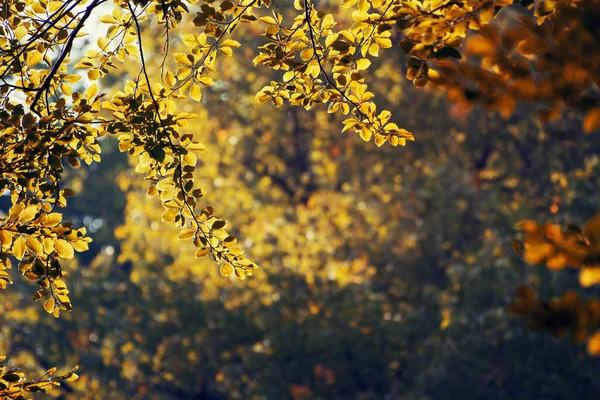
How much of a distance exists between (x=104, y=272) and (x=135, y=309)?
3520 millimetres

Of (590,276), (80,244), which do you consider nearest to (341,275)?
(80,244)

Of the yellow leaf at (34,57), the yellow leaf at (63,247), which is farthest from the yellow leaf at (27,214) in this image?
the yellow leaf at (34,57)

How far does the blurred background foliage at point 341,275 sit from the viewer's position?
39.5ft

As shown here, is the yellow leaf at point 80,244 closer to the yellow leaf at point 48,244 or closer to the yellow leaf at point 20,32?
the yellow leaf at point 48,244

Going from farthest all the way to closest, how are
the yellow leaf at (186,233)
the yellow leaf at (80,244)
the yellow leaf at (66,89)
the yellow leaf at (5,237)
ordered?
1. the yellow leaf at (66,89)
2. the yellow leaf at (186,233)
3. the yellow leaf at (80,244)
4. the yellow leaf at (5,237)

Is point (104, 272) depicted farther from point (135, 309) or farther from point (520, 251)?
point (520, 251)

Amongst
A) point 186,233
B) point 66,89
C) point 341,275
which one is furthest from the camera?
point 341,275

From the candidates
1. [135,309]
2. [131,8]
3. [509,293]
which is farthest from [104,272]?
[131,8]

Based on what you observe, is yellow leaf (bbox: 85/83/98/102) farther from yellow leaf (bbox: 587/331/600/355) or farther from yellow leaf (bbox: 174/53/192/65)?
yellow leaf (bbox: 587/331/600/355)

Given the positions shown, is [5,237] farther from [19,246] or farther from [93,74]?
[93,74]

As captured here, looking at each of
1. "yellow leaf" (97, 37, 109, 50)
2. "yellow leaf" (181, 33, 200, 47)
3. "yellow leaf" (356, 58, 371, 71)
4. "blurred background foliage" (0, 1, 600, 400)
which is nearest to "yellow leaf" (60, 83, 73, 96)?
"yellow leaf" (97, 37, 109, 50)

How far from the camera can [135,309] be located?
48.5 feet

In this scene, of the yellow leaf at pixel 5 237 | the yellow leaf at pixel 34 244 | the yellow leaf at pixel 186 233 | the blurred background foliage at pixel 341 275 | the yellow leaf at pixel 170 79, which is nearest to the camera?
the yellow leaf at pixel 5 237

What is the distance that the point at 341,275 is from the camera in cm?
1421
